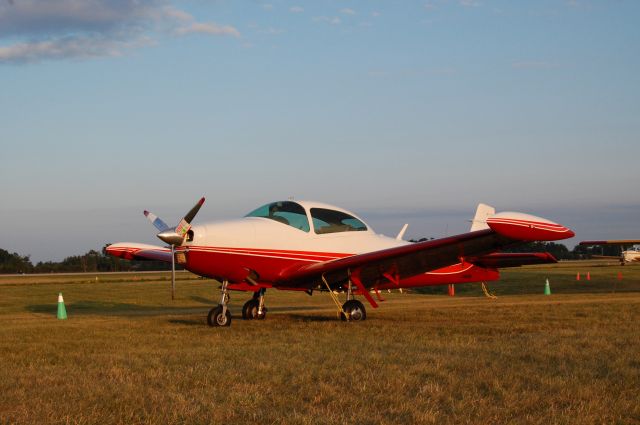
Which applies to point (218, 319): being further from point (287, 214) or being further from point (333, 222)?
point (333, 222)

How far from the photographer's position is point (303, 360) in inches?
374

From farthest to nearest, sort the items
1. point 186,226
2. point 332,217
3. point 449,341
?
point 332,217 < point 186,226 < point 449,341

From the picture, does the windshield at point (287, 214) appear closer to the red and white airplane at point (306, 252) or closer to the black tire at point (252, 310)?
the red and white airplane at point (306, 252)

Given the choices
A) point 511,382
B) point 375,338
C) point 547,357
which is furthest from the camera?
point 375,338

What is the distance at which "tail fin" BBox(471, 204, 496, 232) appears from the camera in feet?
74.8

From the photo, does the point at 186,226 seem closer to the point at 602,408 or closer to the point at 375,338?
the point at 375,338

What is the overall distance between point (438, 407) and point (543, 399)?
3.42 ft

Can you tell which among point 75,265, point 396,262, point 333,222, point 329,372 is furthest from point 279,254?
point 75,265

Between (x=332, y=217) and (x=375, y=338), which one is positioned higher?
(x=332, y=217)

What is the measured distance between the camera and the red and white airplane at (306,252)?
15266 millimetres

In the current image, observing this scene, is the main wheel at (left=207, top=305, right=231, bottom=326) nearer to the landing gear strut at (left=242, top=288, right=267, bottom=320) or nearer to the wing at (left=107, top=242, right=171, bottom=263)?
the landing gear strut at (left=242, top=288, right=267, bottom=320)

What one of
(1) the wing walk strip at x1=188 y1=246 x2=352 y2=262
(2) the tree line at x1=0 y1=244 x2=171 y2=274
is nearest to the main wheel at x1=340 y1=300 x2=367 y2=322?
(1) the wing walk strip at x1=188 y1=246 x2=352 y2=262

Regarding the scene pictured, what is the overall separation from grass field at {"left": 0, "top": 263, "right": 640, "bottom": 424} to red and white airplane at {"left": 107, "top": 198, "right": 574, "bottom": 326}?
1.08 metres

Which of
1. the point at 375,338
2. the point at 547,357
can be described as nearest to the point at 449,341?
the point at 375,338
